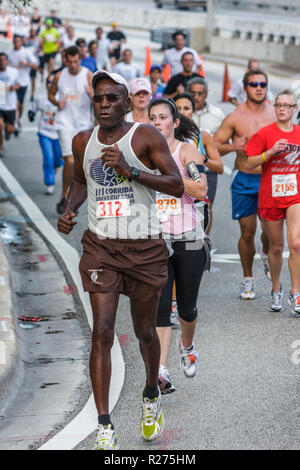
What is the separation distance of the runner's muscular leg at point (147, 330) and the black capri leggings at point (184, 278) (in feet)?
2.79

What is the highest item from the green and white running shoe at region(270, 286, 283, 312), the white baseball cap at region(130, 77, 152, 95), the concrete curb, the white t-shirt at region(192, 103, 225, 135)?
the white baseball cap at region(130, 77, 152, 95)

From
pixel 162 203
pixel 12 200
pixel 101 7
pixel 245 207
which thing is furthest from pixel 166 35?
pixel 162 203

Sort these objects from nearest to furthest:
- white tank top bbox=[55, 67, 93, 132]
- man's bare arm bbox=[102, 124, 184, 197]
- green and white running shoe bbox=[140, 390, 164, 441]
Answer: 1. man's bare arm bbox=[102, 124, 184, 197]
2. green and white running shoe bbox=[140, 390, 164, 441]
3. white tank top bbox=[55, 67, 93, 132]

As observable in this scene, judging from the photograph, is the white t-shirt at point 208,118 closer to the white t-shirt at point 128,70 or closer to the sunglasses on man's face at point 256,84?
the sunglasses on man's face at point 256,84

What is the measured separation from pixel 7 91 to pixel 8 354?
12.5 meters

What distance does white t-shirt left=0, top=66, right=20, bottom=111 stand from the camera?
59.6 ft

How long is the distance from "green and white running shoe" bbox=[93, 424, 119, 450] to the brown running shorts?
73cm

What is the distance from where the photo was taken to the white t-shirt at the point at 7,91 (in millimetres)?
18156

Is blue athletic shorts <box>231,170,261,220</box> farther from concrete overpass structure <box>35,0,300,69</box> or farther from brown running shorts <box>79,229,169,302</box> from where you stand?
concrete overpass structure <box>35,0,300,69</box>

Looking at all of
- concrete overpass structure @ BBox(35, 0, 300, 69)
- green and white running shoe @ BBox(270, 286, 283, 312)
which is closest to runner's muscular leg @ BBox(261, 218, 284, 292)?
green and white running shoe @ BBox(270, 286, 283, 312)

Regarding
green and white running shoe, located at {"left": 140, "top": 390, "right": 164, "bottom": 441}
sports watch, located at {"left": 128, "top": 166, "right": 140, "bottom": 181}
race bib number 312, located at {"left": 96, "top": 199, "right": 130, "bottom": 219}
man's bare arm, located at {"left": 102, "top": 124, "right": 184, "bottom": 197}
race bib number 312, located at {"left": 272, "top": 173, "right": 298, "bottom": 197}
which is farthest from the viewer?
race bib number 312, located at {"left": 272, "top": 173, "right": 298, "bottom": 197}

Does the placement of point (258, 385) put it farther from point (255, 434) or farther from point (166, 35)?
point (166, 35)

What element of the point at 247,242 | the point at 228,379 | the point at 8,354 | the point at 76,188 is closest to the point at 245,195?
the point at 247,242
